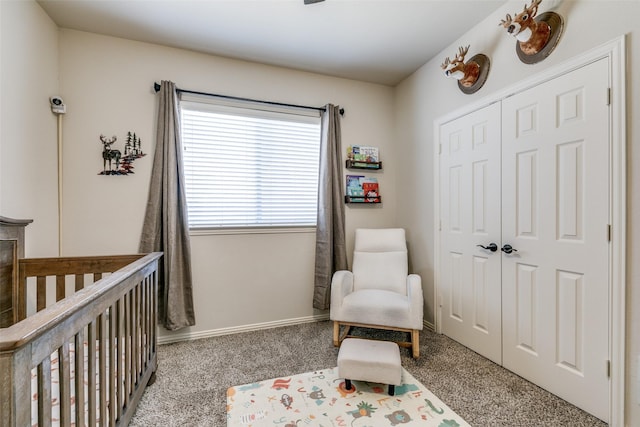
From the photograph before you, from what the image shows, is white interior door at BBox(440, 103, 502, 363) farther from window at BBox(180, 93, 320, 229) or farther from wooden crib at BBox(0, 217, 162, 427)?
wooden crib at BBox(0, 217, 162, 427)

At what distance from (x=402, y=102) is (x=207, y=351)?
126 inches

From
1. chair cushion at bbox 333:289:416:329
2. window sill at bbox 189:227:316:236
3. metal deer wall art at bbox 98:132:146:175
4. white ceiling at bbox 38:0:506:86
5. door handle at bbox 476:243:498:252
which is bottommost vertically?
chair cushion at bbox 333:289:416:329

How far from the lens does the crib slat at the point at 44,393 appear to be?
79 centimetres

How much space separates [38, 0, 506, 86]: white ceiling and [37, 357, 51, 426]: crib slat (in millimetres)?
2296

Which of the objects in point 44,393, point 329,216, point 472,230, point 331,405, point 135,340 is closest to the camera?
point 44,393

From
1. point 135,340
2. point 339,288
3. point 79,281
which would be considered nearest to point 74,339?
point 135,340

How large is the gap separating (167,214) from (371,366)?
201cm

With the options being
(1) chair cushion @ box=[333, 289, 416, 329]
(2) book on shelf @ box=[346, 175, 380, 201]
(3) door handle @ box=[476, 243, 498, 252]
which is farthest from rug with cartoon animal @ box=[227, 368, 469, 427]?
(2) book on shelf @ box=[346, 175, 380, 201]

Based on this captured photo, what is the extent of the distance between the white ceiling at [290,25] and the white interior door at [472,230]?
0.77 meters

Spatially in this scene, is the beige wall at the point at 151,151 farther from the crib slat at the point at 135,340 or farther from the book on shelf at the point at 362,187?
the crib slat at the point at 135,340

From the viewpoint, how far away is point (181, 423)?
157cm

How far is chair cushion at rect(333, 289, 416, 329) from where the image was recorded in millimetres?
2266

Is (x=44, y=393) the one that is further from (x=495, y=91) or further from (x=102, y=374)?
(x=495, y=91)

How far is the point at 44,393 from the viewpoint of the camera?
2.64ft
